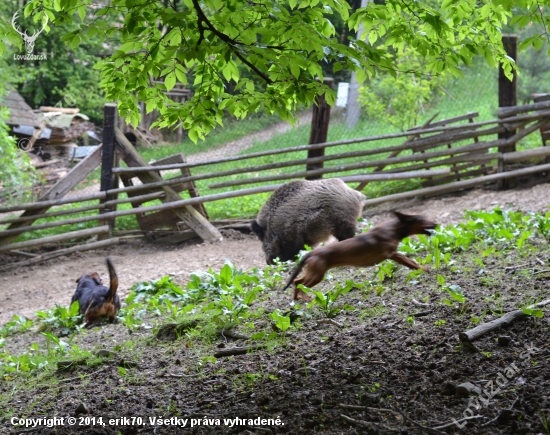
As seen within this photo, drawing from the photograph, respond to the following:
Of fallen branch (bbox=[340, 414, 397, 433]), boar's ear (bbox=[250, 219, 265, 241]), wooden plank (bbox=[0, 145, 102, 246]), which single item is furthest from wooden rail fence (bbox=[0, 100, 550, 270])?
fallen branch (bbox=[340, 414, 397, 433])

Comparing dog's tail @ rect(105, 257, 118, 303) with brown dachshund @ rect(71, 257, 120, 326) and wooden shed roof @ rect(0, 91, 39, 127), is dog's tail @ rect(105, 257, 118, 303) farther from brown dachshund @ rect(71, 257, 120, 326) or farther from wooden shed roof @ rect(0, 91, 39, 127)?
wooden shed roof @ rect(0, 91, 39, 127)

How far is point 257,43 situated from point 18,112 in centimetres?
1473

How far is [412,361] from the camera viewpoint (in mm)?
3318

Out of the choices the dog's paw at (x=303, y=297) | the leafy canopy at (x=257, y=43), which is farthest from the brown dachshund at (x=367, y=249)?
the leafy canopy at (x=257, y=43)

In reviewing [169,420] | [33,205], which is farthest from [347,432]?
[33,205]

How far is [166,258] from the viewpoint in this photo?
9961mm

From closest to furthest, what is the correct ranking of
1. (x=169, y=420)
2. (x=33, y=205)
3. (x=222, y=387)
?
1. (x=169, y=420)
2. (x=222, y=387)
3. (x=33, y=205)

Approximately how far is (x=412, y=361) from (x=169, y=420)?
4.40 feet

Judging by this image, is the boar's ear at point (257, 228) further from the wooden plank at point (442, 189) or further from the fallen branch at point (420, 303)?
the fallen branch at point (420, 303)

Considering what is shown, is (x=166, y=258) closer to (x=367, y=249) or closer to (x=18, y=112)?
(x=367, y=249)

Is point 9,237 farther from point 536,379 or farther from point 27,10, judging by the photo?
point 536,379

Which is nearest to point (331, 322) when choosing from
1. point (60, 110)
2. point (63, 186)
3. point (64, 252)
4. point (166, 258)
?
point (166, 258)

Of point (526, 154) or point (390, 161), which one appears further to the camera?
point (390, 161)

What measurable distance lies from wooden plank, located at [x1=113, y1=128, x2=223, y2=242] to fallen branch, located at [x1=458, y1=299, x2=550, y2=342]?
7.52 m
